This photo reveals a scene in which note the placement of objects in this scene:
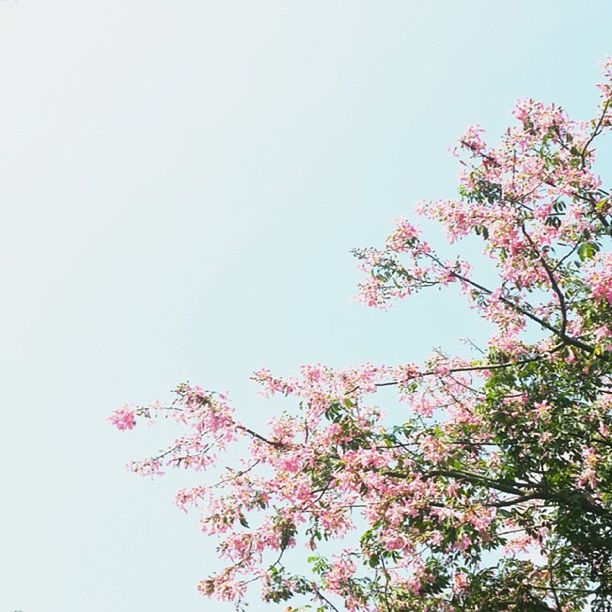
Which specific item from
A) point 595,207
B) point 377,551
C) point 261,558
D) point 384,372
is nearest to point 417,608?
point 377,551

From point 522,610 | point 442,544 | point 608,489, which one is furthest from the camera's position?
point 522,610

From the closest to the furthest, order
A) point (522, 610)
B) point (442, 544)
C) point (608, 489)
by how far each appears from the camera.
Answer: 1. point (442, 544)
2. point (608, 489)
3. point (522, 610)

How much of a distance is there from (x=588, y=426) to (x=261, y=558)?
11.5 feet

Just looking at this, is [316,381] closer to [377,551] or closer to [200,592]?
[377,551]

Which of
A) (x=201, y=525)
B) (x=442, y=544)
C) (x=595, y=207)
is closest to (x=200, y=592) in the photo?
(x=201, y=525)

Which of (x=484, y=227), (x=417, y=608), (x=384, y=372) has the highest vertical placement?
(x=484, y=227)

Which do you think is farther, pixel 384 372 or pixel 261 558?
pixel 384 372

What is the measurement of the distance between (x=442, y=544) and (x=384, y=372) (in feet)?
6.75

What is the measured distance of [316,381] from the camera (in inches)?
297

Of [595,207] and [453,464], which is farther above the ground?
[595,207]

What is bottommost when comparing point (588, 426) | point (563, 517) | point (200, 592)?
point (200, 592)

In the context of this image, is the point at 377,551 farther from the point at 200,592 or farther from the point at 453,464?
the point at 200,592

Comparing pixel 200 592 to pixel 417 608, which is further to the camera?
pixel 417 608

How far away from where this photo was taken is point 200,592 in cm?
668
